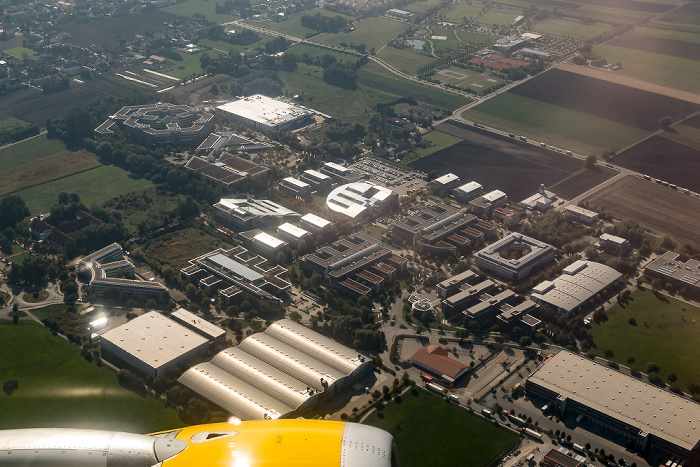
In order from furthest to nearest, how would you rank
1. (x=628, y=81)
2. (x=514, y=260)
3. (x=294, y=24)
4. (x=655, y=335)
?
(x=294, y=24) → (x=628, y=81) → (x=514, y=260) → (x=655, y=335)

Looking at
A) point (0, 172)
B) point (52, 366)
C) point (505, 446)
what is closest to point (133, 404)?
point (52, 366)

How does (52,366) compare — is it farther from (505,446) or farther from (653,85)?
(653,85)

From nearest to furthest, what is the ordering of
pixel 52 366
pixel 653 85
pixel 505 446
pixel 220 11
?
pixel 505 446, pixel 52 366, pixel 653 85, pixel 220 11

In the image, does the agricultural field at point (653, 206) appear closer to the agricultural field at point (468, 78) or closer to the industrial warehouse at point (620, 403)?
the industrial warehouse at point (620, 403)

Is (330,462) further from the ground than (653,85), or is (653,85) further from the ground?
(330,462)

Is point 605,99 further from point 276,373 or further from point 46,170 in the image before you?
→ point 46,170

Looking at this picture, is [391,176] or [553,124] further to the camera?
[553,124]

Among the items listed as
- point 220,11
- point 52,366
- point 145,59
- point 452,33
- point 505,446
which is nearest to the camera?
point 505,446

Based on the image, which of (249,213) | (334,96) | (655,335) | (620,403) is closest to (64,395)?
(249,213)
